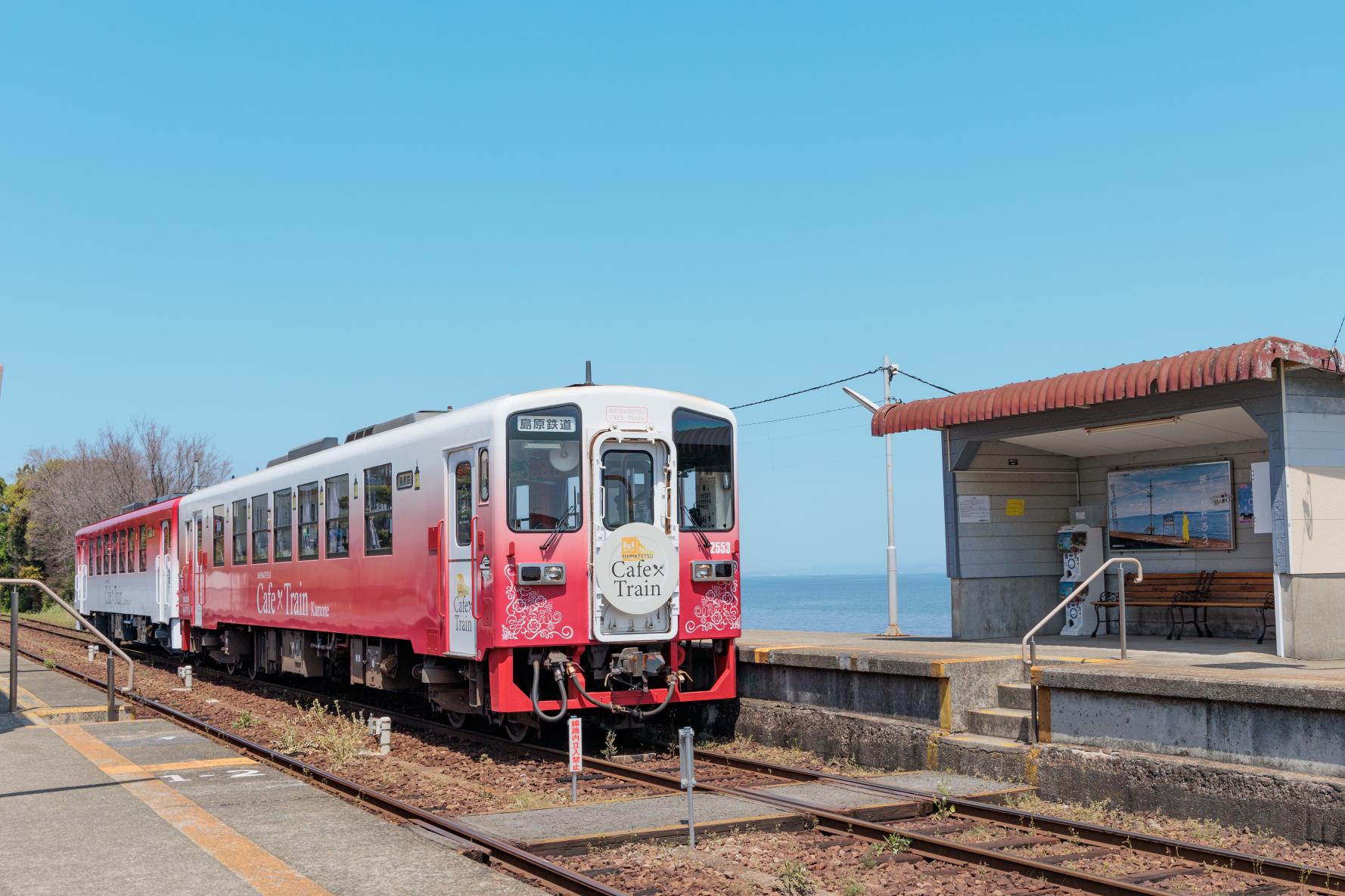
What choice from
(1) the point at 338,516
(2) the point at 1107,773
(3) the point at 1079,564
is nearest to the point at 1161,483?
(3) the point at 1079,564

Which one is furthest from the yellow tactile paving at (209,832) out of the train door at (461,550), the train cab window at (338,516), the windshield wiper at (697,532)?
the windshield wiper at (697,532)

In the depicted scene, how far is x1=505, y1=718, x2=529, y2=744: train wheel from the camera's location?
11.7 meters

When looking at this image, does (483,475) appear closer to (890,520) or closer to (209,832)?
(209,832)

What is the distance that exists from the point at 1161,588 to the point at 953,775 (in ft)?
17.9

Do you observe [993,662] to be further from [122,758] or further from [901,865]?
[122,758]

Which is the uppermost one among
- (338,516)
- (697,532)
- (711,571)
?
(338,516)

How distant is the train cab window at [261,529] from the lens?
1728cm

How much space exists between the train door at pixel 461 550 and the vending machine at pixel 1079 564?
7.34 m

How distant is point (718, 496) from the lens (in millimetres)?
11828

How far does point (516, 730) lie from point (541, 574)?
1.94 meters

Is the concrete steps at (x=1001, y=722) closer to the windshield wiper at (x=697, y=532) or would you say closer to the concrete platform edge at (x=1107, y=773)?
the concrete platform edge at (x=1107, y=773)

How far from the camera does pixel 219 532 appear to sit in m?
19.6

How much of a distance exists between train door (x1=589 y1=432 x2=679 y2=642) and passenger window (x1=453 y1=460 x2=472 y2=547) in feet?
3.55

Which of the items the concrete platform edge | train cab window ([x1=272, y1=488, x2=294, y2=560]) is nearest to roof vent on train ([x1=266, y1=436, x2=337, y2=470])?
train cab window ([x1=272, y1=488, x2=294, y2=560])
